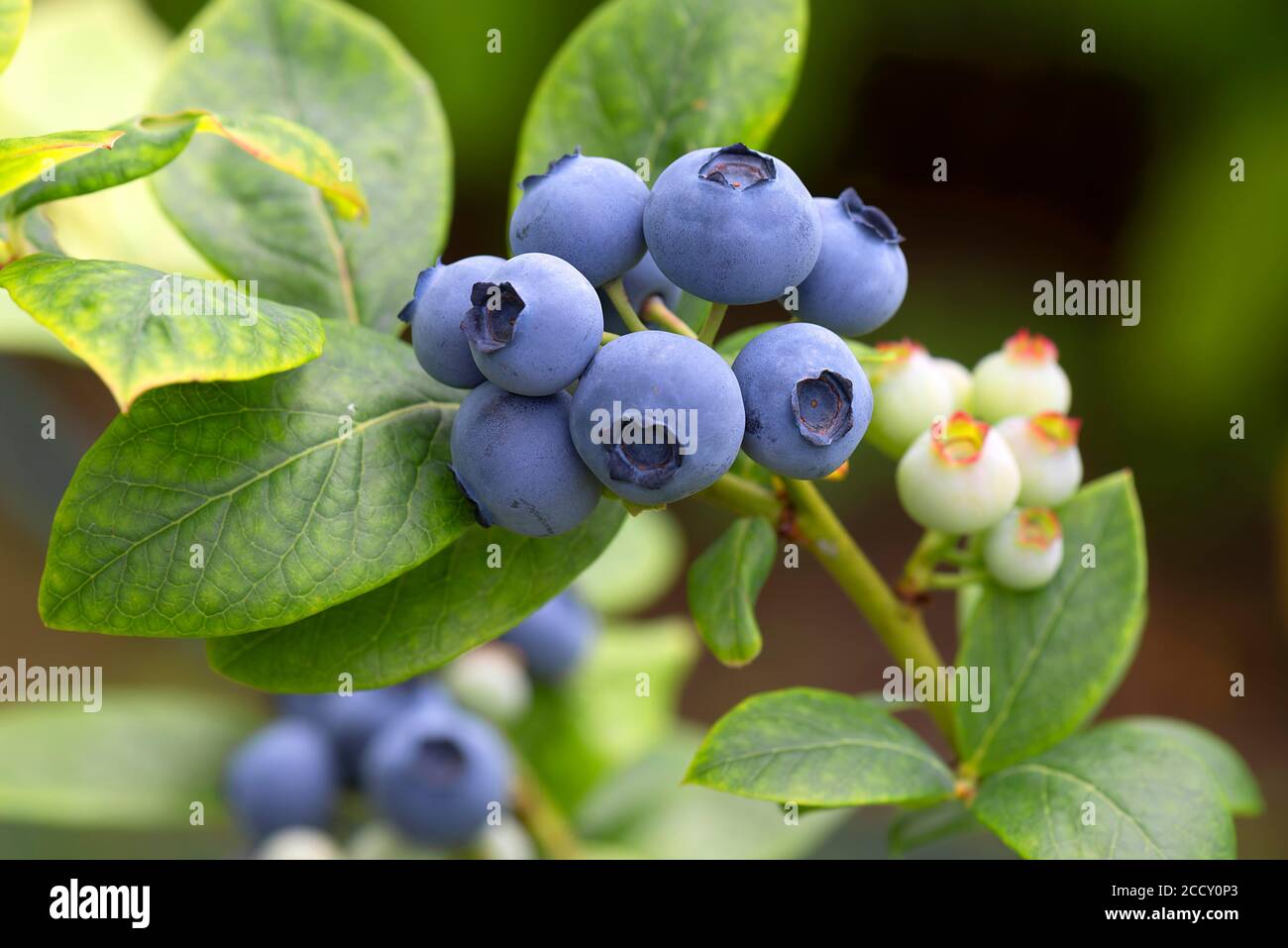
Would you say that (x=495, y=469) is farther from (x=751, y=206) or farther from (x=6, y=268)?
(x=6, y=268)

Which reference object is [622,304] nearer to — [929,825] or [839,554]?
[839,554]

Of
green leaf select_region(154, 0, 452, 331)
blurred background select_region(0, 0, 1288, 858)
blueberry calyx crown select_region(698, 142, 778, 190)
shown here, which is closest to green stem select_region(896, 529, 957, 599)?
blueberry calyx crown select_region(698, 142, 778, 190)

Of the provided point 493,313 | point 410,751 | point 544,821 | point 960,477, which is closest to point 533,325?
point 493,313

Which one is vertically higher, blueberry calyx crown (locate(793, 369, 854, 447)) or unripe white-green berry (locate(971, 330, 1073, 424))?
unripe white-green berry (locate(971, 330, 1073, 424))

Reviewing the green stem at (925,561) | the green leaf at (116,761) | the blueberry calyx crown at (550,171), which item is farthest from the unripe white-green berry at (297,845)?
the blueberry calyx crown at (550,171)

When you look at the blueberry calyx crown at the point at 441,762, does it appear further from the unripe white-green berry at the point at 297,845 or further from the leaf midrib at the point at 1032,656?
→ the leaf midrib at the point at 1032,656

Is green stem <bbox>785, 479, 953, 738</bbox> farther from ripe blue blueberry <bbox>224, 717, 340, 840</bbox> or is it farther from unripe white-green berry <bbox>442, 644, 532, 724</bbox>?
ripe blue blueberry <bbox>224, 717, 340, 840</bbox>
